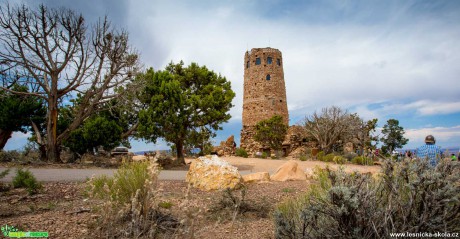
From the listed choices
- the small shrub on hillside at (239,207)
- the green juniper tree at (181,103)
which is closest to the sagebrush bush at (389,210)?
the small shrub on hillside at (239,207)

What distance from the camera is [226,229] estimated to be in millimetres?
4383

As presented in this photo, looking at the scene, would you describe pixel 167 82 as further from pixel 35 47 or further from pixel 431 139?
pixel 431 139

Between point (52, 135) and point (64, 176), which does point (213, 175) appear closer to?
point (64, 176)

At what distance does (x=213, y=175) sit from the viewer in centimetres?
836

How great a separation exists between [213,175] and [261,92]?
82.4 feet

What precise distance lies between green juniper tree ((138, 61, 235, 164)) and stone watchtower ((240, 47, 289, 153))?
12499 millimetres

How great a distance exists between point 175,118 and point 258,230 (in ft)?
42.1

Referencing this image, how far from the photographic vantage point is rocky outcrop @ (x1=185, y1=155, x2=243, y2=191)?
8.08 meters

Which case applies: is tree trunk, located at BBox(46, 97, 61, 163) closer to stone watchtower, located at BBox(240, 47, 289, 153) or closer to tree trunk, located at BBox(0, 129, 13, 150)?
tree trunk, located at BBox(0, 129, 13, 150)

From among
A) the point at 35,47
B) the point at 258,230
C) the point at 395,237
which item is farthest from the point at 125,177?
the point at 35,47

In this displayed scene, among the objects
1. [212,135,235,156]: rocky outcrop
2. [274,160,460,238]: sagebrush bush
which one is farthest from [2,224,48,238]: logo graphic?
[212,135,235,156]: rocky outcrop

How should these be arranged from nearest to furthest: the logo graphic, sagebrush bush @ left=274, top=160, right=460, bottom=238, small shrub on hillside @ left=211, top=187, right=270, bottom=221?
1. sagebrush bush @ left=274, top=160, right=460, bottom=238
2. the logo graphic
3. small shrub on hillside @ left=211, top=187, right=270, bottom=221

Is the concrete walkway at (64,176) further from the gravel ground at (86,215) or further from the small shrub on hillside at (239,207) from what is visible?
the small shrub on hillside at (239,207)

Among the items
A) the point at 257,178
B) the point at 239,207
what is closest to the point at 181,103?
the point at 257,178
